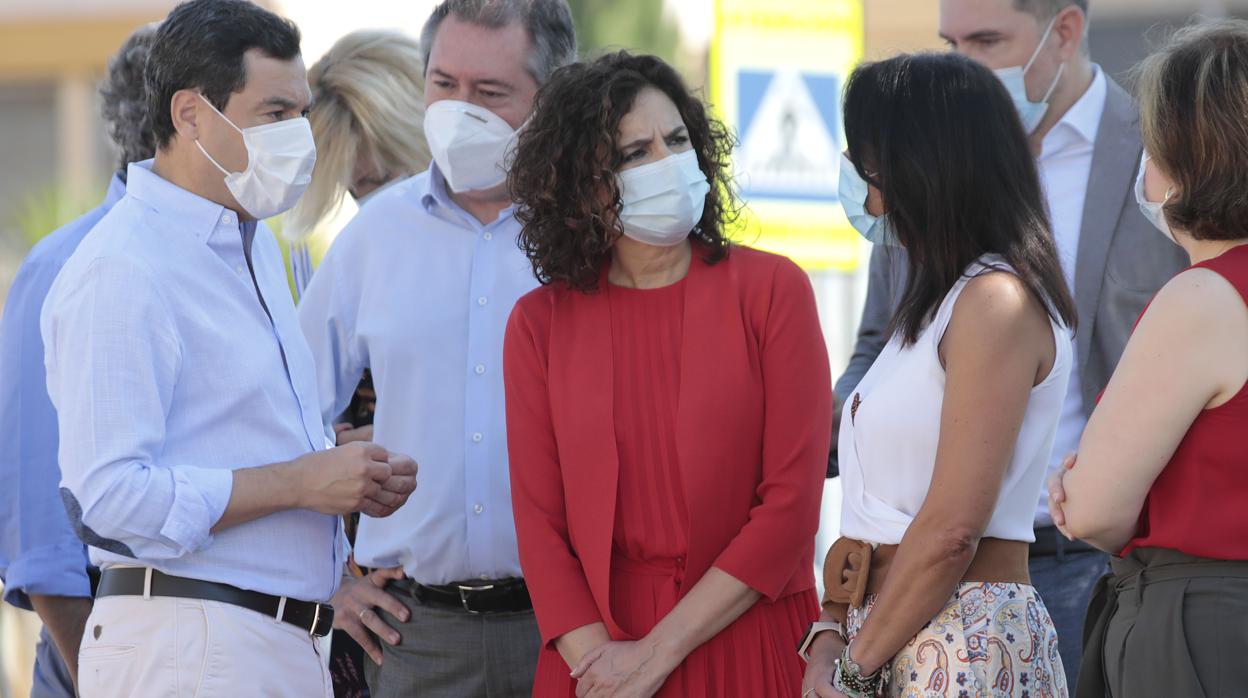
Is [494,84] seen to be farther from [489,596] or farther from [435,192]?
[489,596]

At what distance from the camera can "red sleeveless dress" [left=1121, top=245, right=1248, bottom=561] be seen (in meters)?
2.45

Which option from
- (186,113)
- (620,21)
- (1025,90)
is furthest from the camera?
(620,21)

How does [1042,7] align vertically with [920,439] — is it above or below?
above

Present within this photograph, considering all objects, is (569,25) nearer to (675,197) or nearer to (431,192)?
(431,192)

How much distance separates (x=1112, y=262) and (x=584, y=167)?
4.61 ft

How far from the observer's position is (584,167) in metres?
3.23

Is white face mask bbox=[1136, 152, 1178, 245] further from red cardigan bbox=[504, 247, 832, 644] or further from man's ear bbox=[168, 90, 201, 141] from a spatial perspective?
man's ear bbox=[168, 90, 201, 141]

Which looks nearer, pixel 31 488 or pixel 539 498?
pixel 539 498

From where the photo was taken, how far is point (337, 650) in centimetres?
405

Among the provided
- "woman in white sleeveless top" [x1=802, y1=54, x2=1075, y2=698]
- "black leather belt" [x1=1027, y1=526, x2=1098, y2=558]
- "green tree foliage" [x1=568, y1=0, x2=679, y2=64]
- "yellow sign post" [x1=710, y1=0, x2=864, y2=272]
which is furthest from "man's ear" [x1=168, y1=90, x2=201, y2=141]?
"green tree foliage" [x1=568, y1=0, x2=679, y2=64]

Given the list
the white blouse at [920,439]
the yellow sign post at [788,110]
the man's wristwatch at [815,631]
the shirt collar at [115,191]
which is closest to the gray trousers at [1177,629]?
the white blouse at [920,439]

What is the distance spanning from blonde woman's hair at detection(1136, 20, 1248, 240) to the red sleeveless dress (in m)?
0.09

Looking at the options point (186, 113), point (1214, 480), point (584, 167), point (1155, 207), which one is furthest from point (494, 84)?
point (1214, 480)

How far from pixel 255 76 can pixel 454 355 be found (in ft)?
2.77
